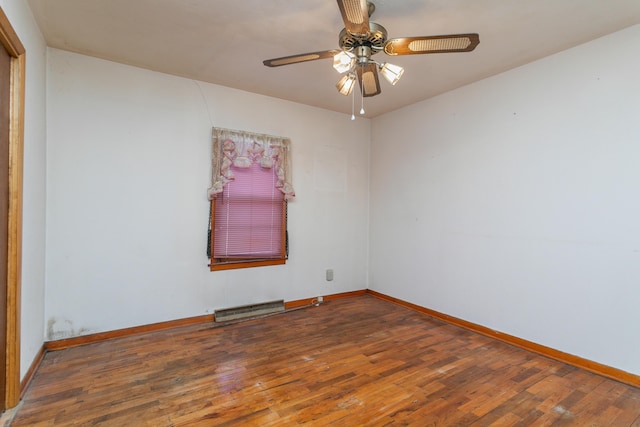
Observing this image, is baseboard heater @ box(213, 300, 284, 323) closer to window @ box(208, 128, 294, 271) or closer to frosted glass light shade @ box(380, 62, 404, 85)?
window @ box(208, 128, 294, 271)

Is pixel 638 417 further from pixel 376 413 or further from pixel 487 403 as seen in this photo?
pixel 376 413

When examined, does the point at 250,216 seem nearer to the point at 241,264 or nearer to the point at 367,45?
the point at 241,264

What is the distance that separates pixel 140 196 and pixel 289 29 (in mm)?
2127

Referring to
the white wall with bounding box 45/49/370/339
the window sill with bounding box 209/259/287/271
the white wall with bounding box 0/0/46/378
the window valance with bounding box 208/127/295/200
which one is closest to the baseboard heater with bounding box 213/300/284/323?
the white wall with bounding box 45/49/370/339

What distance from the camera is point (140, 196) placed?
122 inches

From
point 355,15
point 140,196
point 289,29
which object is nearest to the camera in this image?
point 355,15

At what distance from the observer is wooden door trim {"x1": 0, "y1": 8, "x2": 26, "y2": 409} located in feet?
6.05

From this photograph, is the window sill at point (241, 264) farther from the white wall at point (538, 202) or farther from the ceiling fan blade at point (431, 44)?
the ceiling fan blade at point (431, 44)

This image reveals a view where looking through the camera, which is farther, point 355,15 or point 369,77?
point 369,77

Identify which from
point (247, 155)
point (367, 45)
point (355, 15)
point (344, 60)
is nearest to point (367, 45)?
point (367, 45)

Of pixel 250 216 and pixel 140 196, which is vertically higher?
pixel 140 196

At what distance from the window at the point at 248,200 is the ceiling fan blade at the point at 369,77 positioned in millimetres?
1653

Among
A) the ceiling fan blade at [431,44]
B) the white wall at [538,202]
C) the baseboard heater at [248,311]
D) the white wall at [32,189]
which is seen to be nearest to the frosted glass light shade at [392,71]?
the ceiling fan blade at [431,44]

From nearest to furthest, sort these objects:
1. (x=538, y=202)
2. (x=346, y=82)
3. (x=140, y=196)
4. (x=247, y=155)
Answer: (x=346, y=82) → (x=538, y=202) → (x=140, y=196) → (x=247, y=155)
